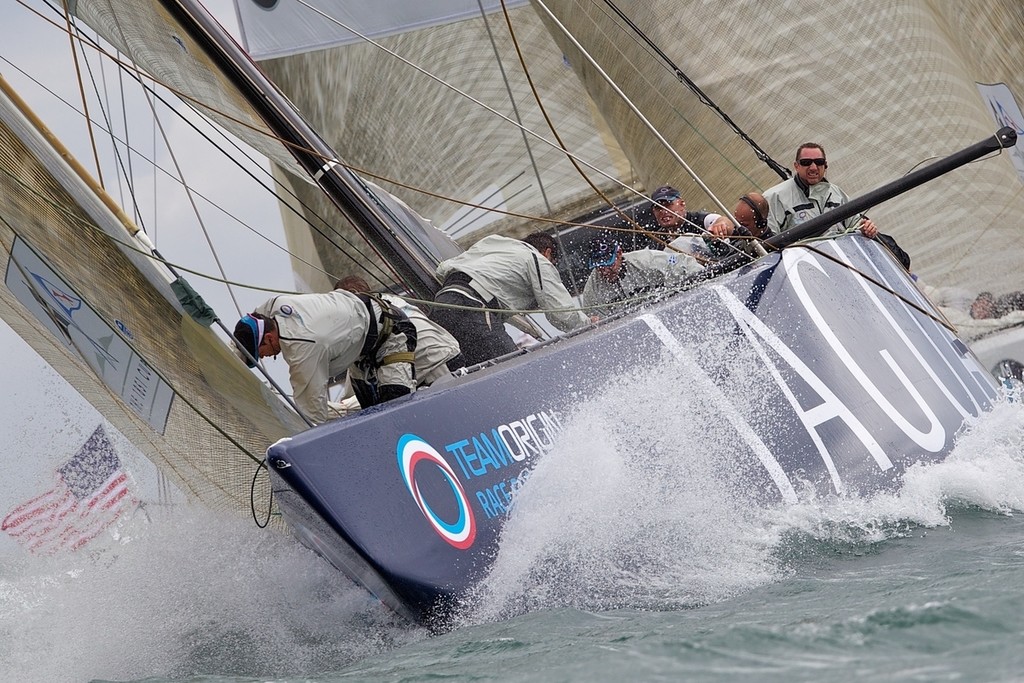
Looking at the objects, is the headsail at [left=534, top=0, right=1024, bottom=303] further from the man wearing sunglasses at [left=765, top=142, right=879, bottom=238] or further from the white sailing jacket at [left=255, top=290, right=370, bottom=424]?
the white sailing jacket at [left=255, top=290, right=370, bottom=424]

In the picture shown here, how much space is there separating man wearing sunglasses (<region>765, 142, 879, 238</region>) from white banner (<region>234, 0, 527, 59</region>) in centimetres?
365

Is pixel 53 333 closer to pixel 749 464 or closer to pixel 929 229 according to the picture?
pixel 749 464

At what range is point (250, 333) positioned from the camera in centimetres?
276

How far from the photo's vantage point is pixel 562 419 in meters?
2.62

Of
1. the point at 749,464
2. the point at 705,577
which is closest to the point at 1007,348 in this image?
the point at 749,464

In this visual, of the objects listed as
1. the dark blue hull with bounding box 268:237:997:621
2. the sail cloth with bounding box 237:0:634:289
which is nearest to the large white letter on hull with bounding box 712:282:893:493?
the dark blue hull with bounding box 268:237:997:621

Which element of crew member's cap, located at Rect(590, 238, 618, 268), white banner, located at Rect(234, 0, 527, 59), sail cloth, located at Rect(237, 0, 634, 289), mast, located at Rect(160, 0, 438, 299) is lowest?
crew member's cap, located at Rect(590, 238, 618, 268)

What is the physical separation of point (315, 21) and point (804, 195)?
4080 millimetres

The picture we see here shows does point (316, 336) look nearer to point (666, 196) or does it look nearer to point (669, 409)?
point (669, 409)

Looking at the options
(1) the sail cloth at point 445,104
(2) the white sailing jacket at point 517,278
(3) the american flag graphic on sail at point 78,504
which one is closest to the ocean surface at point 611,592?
→ (3) the american flag graphic on sail at point 78,504

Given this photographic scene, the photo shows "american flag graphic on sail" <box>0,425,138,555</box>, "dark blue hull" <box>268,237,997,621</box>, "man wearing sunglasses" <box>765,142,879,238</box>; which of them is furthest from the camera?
"man wearing sunglasses" <box>765,142,879,238</box>

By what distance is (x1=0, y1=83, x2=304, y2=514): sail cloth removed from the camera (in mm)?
2750

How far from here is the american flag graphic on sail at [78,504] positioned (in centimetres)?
345

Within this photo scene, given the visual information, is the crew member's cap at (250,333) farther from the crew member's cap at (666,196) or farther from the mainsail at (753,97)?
the mainsail at (753,97)
